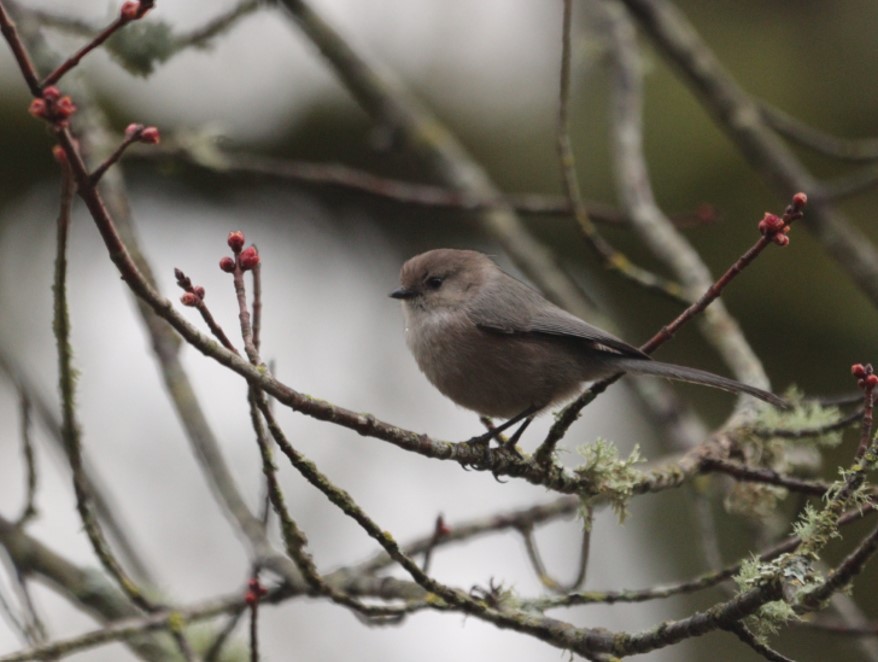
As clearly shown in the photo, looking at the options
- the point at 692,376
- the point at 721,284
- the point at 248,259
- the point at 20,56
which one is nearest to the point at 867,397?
the point at 721,284

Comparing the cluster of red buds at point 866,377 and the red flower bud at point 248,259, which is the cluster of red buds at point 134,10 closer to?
the red flower bud at point 248,259

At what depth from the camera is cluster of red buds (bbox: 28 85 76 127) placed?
5.47 ft

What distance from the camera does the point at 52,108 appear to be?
1.68 meters

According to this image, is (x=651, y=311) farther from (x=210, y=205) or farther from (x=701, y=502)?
(x=210, y=205)

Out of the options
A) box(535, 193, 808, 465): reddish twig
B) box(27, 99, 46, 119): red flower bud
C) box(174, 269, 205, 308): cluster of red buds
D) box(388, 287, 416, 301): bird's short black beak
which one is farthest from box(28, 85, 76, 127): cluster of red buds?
box(388, 287, 416, 301): bird's short black beak

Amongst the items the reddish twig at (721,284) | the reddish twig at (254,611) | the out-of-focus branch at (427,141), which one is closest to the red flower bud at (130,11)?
the reddish twig at (721,284)

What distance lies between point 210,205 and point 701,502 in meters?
3.54

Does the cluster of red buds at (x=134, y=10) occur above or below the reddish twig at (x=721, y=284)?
above

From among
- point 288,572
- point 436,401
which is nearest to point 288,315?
point 436,401

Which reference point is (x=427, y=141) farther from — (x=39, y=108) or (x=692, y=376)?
(x=39, y=108)

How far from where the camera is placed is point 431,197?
4879 millimetres

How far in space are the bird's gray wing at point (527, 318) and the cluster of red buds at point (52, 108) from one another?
227 cm

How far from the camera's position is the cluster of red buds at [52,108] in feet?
5.47

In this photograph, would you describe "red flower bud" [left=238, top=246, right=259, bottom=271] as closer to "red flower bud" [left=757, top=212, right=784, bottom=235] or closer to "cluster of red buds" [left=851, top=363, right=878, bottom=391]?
"red flower bud" [left=757, top=212, right=784, bottom=235]
